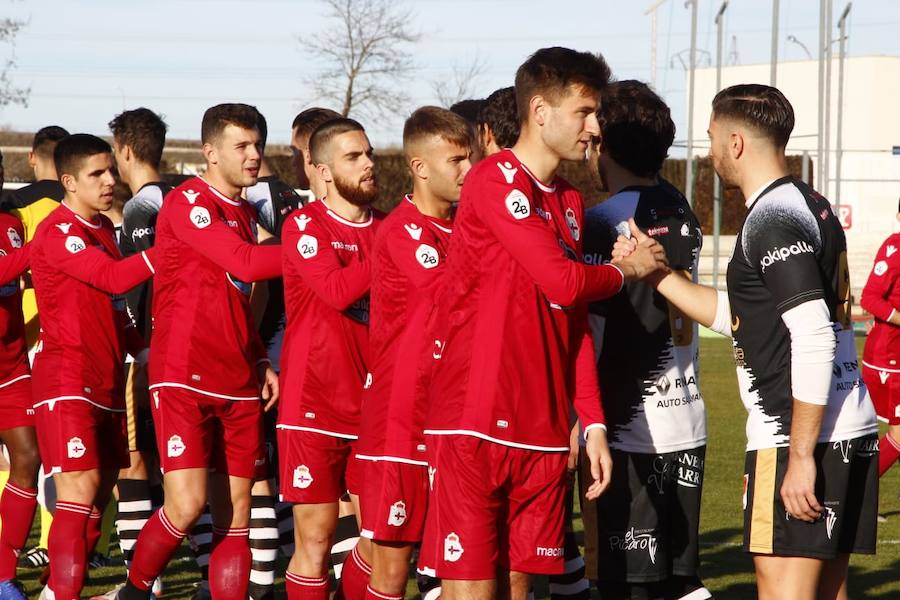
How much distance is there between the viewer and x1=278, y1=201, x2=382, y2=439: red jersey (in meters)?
5.77

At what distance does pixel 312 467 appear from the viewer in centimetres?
575

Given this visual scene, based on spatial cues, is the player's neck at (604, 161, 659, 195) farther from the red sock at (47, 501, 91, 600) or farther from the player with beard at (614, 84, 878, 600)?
the red sock at (47, 501, 91, 600)

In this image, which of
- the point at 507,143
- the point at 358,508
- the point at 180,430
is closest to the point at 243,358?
the point at 180,430

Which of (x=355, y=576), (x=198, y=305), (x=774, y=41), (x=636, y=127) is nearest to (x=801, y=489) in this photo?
(x=636, y=127)

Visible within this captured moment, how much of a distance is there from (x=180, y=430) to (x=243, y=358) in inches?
18.0

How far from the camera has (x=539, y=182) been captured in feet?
14.2

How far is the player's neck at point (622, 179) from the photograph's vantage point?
4.96 meters

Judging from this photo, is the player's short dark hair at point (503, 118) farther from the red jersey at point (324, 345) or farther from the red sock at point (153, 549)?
the red sock at point (153, 549)

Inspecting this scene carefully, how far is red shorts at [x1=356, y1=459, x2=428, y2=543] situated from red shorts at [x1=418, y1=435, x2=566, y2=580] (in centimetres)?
75

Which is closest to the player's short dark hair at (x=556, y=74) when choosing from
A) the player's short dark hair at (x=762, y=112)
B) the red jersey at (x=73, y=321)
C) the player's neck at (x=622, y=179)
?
the player's short dark hair at (x=762, y=112)

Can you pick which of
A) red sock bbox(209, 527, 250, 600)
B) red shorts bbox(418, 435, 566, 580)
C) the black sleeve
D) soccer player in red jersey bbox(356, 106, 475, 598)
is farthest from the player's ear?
red sock bbox(209, 527, 250, 600)

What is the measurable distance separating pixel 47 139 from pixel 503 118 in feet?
14.4

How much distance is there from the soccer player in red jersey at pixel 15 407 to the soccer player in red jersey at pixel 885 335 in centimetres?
614

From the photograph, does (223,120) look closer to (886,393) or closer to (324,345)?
(324,345)
